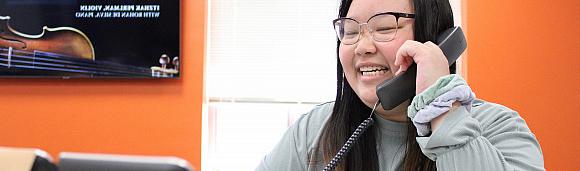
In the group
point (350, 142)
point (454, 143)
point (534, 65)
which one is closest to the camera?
point (454, 143)

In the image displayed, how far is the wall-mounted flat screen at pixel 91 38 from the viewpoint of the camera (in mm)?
3123

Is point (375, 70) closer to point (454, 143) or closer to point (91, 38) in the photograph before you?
point (454, 143)

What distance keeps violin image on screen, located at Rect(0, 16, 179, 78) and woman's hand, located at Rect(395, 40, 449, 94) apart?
2.15 m

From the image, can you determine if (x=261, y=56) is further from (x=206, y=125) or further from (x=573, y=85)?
(x=573, y=85)

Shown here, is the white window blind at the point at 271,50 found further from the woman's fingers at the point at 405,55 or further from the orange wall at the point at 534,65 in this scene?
the woman's fingers at the point at 405,55

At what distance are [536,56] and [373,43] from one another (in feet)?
6.77

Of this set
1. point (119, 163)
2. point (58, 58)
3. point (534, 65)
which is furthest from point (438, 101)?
point (58, 58)

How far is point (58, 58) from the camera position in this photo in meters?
3.19

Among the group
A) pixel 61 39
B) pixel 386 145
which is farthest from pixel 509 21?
pixel 61 39

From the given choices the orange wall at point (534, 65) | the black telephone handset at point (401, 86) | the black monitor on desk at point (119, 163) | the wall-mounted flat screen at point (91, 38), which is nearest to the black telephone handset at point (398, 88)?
the black telephone handset at point (401, 86)

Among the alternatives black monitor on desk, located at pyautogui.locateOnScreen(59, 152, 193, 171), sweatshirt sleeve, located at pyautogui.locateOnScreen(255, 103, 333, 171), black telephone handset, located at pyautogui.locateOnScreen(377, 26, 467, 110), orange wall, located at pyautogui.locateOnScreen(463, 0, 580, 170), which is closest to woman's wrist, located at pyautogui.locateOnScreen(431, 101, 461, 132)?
black telephone handset, located at pyautogui.locateOnScreen(377, 26, 467, 110)

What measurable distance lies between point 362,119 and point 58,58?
2.35 m

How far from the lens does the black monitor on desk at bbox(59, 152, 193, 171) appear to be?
49 cm

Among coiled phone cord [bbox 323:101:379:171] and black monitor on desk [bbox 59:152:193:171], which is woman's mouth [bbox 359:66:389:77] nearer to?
coiled phone cord [bbox 323:101:379:171]
